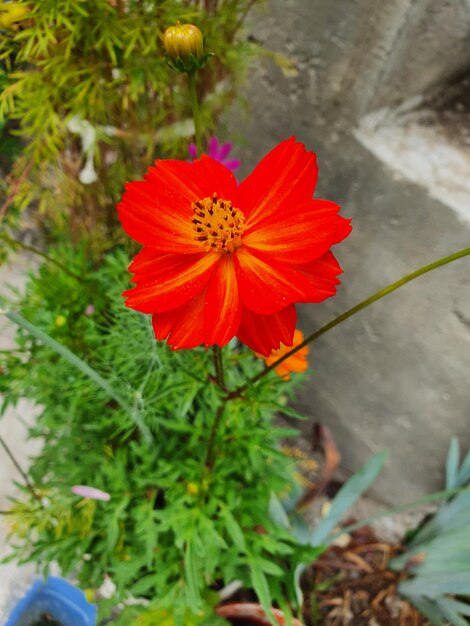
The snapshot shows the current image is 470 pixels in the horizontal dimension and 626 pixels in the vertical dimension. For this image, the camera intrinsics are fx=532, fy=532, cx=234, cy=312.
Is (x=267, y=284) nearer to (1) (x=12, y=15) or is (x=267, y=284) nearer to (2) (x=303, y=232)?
(2) (x=303, y=232)

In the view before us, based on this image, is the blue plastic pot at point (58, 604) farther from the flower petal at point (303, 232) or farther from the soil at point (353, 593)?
the flower petal at point (303, 232)

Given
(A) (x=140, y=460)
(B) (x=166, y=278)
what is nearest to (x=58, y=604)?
(A) (x=140, y=460)

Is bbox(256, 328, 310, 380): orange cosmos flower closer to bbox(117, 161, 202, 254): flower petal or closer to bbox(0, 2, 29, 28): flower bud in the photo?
bbox(117, 161, 202, 254): flower petal

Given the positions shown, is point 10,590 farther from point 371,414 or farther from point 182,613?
point 371,414

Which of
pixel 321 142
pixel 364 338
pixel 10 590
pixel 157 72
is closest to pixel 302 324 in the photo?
pixel 364 338

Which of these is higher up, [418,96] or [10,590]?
[418,96]

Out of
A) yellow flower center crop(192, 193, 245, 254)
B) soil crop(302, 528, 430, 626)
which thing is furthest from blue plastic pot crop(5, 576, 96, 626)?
yellow flower center crop(192, 193, 245, 254)

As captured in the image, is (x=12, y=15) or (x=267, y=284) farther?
(x=12, y=15)
